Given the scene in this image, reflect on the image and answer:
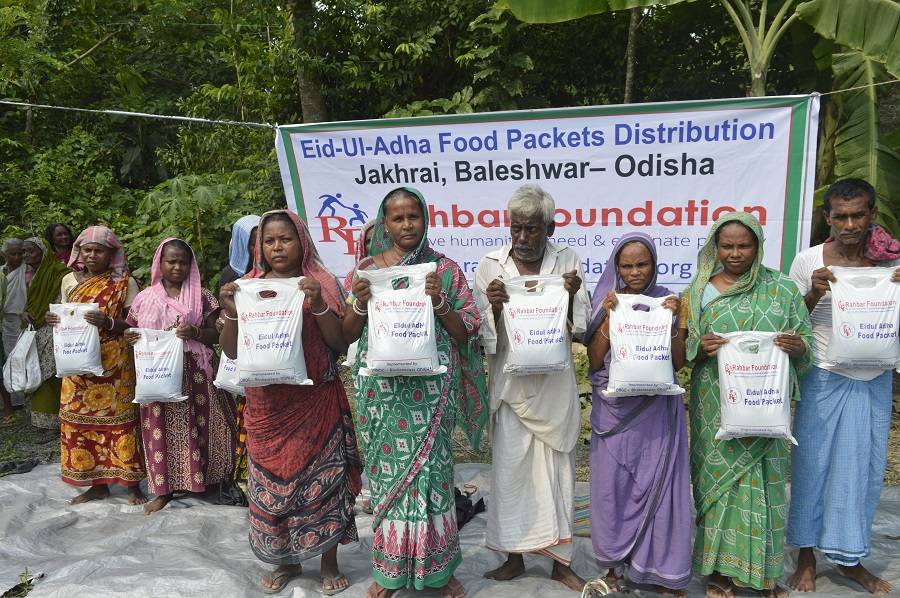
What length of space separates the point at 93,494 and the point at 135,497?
0.32 m

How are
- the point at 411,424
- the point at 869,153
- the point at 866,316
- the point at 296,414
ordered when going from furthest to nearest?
the point at 869,153 < the point at 296,414 < the point at 411,424 < the point at 866,316

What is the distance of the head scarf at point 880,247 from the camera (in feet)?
10.8

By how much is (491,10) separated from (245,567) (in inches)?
238

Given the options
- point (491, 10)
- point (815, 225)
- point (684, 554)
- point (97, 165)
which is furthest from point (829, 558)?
point (97, 165)

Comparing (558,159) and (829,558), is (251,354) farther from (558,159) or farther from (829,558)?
(829,558)

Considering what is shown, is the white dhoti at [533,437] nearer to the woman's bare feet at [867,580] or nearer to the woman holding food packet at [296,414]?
the woman holding food packet at [296,414]

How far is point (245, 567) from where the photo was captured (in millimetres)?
3904

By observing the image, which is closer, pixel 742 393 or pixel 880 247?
pixel 742 393

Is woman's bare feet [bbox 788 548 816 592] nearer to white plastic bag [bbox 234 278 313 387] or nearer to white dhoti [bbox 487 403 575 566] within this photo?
white dhoti [bbox 487 403 575 566]

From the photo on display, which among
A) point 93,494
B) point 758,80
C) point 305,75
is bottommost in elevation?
point 93,494

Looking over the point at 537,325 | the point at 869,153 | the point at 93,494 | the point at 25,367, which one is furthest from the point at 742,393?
the point at 25,367

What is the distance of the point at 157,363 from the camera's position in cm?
430

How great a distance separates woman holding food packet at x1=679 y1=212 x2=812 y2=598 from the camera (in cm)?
304

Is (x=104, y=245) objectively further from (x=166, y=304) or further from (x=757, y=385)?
(x=757, y=385)
